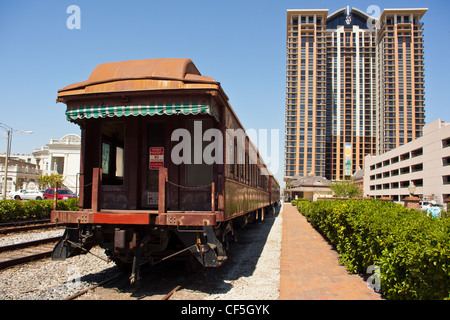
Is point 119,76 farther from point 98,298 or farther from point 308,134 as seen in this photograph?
point 308,134

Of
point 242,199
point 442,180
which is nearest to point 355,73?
point 442,180

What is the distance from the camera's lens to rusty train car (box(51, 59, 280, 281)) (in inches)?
231

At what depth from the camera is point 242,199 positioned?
9.02 meters

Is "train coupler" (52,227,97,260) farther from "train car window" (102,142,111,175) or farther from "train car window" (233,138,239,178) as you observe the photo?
"train car window" (233,138,239,178)

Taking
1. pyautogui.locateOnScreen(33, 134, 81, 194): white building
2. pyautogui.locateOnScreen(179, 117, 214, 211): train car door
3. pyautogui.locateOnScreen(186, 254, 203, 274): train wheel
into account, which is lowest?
pyautogui.locateOnScreen(186, 254, 203, 274): train wheel

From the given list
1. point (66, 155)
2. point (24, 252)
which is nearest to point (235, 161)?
point (24, 252)

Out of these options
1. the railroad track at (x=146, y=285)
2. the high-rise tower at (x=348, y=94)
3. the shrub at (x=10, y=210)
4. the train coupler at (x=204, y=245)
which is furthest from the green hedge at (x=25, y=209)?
the high-rise tower at (x=348, y=94)

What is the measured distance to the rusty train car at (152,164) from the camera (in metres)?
5.87

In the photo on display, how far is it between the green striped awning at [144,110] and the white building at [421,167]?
1654 inches

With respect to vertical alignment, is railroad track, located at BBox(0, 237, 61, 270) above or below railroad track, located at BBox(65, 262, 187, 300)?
above

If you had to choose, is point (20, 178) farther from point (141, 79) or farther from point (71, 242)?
point (141, 79)

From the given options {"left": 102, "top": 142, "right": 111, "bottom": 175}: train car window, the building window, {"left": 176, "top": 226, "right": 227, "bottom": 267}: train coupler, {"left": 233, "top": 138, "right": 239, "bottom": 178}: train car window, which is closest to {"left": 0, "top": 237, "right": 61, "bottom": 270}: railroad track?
{"left": 102, "top": 142, "right": 111, "bottom": 175}: train car window

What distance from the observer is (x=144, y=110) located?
594 centimetres

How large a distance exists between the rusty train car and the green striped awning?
0.02 meters
